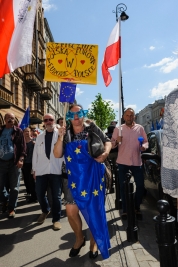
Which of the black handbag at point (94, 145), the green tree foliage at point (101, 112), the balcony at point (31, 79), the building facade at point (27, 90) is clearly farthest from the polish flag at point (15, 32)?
the green tree foliage at point (101, 112)

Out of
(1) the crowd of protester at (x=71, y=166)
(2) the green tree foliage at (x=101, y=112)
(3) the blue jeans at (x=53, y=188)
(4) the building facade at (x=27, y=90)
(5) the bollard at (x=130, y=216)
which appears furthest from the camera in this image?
(2) the green tree foliage at (x=101, y=112)

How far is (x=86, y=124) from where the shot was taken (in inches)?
155

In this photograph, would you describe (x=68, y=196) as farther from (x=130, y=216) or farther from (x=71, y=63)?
(x=71, y=63)

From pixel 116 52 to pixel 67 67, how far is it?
2507 millimetres

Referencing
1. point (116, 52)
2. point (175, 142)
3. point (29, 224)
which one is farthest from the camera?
point (116, 52)

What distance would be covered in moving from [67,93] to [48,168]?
1.62 meters

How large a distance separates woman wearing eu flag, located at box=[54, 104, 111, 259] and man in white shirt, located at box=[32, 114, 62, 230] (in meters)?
1.39

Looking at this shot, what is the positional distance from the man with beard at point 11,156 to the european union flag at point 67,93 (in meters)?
2.02

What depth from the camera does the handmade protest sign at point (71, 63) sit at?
165 inches

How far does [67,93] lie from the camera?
4289 millimetres

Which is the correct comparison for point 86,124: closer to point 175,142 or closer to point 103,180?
point 103,180

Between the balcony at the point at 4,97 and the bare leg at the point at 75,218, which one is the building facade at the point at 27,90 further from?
the bare leg at the point at 75,218

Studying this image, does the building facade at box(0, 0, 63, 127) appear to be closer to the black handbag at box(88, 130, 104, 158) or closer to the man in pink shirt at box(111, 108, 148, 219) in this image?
the man in pink shirt at box(111, 108, 148, 219)

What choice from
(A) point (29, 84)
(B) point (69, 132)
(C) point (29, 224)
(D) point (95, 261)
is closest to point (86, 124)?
(B) point (69, 132)
